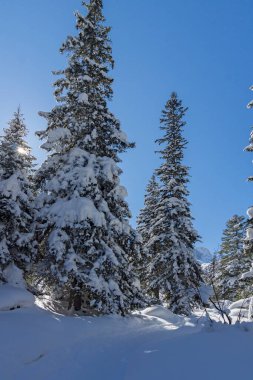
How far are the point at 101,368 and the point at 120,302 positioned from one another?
6456 millimetres

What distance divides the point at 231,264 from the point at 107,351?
2937cm

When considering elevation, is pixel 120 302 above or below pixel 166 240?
below

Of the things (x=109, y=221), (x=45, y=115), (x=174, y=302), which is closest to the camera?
(x=109, y=221)

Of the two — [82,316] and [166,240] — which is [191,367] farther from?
[166,240]

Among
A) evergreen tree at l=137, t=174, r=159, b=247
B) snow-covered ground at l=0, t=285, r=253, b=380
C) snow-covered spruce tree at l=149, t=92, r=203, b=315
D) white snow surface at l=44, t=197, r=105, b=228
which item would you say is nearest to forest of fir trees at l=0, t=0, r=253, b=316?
white snow surface at l=44, t=197, r=105, b=228

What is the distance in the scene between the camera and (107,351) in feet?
29.2

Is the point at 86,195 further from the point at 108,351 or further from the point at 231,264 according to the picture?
the point at 231,264

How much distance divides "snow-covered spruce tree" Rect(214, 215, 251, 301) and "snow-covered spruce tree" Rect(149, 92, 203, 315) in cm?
1184

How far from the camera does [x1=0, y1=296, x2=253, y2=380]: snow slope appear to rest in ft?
18.5

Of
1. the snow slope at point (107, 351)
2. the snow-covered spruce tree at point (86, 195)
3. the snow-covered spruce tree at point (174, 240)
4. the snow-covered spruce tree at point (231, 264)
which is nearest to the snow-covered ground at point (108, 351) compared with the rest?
the snow slope at point (107, 351)

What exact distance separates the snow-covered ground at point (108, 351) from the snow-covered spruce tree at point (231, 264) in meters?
25.6

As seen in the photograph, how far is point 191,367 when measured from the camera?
18.3ft

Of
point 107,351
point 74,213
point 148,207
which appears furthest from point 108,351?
point 148,207

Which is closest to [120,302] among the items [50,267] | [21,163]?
[50,267]
